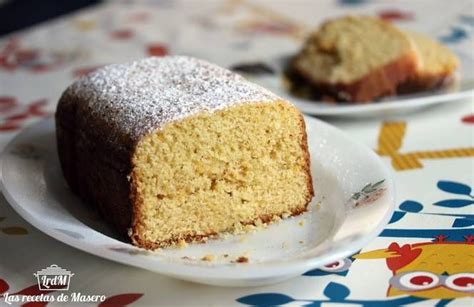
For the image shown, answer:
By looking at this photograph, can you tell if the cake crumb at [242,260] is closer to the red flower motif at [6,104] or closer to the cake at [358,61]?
the cake at [358,61]

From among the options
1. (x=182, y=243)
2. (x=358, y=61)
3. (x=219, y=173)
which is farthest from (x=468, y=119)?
(x=182, y=243)

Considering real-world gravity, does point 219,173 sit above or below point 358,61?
below

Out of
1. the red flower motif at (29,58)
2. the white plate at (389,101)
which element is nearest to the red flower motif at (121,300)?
the white plate at (389,101)

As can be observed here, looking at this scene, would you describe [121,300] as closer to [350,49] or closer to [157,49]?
[350,49]

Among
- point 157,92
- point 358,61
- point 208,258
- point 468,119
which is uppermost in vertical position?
point 358,61

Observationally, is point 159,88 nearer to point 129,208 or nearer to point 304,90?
point 129,208

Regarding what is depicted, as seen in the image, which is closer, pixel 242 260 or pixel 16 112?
pixel 242 260
